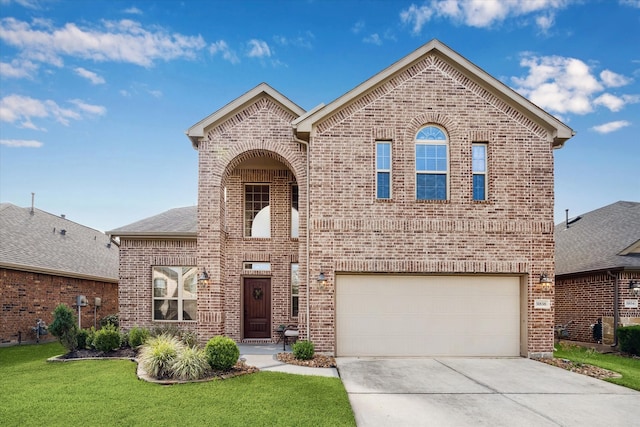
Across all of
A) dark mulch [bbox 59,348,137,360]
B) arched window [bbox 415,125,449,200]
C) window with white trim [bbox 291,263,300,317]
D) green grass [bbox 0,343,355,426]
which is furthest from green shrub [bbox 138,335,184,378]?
arched window [bbox 415,125,449,200]

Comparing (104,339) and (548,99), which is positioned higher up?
(548,99)

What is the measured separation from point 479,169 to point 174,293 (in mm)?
11028

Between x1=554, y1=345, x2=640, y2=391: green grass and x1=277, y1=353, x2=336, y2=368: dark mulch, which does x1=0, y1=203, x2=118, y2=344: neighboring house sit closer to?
x1=277, y1=353, x2=336, y2=368: dark mulch

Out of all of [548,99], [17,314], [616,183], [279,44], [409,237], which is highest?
[279,44]

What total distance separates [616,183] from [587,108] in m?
6.42

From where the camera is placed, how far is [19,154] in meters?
19.0

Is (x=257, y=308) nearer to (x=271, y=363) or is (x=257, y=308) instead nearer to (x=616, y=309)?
(x=271, y=363)

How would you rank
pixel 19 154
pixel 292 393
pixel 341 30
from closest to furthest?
pixel 292 393
pixel 341 30
pixel 19 154

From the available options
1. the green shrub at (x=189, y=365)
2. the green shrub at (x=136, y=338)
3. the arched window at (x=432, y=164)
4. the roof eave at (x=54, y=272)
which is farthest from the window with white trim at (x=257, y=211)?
the roof eave at (x=54, y=272)

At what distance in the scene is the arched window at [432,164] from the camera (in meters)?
12.1

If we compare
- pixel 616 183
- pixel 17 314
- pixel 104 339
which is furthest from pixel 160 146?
pixel 616 183

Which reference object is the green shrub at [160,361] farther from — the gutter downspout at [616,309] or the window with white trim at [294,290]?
the gutter downspout at [616,309]

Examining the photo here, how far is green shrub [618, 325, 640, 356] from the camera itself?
527 inches

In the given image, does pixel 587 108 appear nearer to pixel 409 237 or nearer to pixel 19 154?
pixel 409 237
